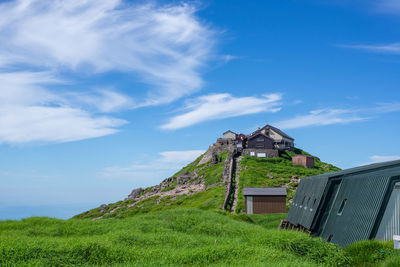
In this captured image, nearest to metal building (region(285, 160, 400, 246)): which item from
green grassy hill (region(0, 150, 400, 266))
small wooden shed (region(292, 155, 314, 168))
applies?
green grassy hill (region(0, 150, 400, 266))

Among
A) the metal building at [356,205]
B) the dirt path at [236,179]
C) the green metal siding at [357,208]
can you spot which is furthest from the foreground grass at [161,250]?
the dirt path at [236,179]

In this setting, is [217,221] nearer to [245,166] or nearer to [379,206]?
[379,206]

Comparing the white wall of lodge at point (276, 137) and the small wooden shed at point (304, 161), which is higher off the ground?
the white wall of lodge at point (276, 137)

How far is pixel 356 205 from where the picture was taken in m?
19.2

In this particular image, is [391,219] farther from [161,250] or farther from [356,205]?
[161,250]

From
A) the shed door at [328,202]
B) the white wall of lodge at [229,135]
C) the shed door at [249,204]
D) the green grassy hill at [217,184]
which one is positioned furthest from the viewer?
the white wall of lodge at [229,135]

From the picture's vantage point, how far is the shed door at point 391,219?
1700 cm

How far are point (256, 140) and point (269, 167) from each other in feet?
63.1

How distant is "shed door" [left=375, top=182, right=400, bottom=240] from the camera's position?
17.0m

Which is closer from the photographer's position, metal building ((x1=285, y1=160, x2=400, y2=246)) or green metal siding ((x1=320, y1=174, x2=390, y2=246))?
metal building ((x1=285, y1=160, x2=400, y2=246))

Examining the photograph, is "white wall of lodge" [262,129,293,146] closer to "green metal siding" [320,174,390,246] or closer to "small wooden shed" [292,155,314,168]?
"small wooden shed" [292,155,314,168]

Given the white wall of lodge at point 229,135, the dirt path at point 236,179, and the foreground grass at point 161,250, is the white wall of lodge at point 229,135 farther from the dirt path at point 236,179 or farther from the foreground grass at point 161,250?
the foreground grass at point 161,250

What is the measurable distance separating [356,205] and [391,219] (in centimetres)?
217

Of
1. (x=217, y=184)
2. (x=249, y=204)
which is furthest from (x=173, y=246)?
(x=217, y=184)
